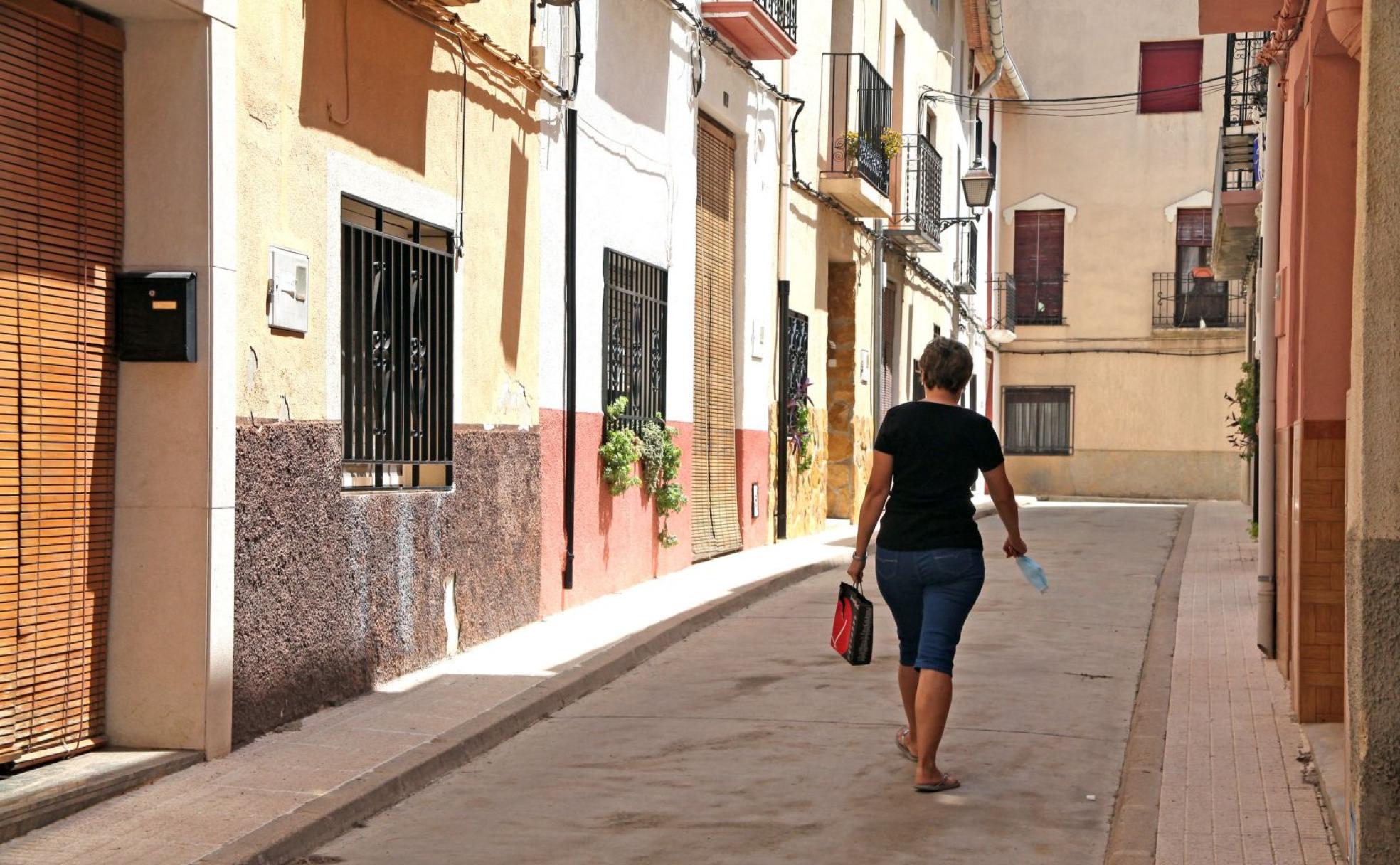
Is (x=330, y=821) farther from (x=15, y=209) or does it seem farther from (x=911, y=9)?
(x=911, y=9)

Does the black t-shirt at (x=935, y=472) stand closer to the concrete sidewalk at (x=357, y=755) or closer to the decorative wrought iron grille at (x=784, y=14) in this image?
the concrete sidewalk at (x=357, y=755)

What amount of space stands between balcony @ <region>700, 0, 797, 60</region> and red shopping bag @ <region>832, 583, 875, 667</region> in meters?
9.32

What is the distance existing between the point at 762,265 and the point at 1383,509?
13203mm

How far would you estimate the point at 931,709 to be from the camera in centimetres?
635

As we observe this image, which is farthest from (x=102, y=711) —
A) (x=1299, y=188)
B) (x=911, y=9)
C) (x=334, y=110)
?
(x=911, y=9)

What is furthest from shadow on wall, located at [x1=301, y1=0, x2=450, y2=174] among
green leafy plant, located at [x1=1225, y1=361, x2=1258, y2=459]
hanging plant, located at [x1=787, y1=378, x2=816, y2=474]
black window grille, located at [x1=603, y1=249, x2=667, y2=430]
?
hanging plant, located at [x1=787, y1=378, x2=816, y2=474]

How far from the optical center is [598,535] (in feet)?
40.9

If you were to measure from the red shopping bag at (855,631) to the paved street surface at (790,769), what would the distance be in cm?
48

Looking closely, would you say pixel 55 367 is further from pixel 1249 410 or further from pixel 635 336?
pixel 1249 410

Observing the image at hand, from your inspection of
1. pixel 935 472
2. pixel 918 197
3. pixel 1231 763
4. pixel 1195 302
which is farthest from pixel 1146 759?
pixel 1195 302

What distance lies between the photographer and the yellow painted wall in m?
7.23

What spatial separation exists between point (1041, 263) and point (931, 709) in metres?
29.9

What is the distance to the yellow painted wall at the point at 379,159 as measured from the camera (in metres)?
7.23

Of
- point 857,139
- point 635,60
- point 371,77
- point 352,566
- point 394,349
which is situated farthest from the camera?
point 857,139
